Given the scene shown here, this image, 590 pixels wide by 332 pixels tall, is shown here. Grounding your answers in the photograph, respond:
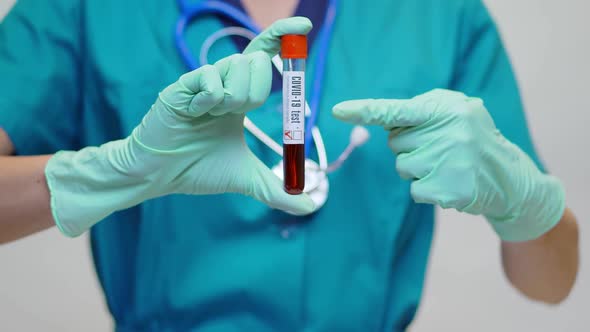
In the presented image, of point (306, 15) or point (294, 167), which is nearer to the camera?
point (294, 167)

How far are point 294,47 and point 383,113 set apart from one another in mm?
121

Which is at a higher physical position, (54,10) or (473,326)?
(54,10)

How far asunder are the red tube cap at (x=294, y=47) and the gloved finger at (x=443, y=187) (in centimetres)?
19

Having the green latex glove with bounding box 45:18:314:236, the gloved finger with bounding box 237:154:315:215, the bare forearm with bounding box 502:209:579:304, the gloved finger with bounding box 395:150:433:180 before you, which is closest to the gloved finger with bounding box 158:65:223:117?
the green latex glove with bounding box 45:18:314:236

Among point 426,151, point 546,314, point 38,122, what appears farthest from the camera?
point 546,314

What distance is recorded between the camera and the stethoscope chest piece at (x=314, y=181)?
763mm

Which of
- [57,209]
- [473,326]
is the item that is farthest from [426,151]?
[473,326]

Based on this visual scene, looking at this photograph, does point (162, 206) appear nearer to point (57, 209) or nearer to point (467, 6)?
point (57, 209)

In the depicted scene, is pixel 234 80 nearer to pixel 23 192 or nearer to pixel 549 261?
pixel 23 192

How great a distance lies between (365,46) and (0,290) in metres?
0.94

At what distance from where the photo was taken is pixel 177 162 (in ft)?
2.26

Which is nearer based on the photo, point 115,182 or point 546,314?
point 115,182

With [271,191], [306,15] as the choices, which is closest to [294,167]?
[271,191]

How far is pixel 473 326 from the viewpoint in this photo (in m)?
1.42
